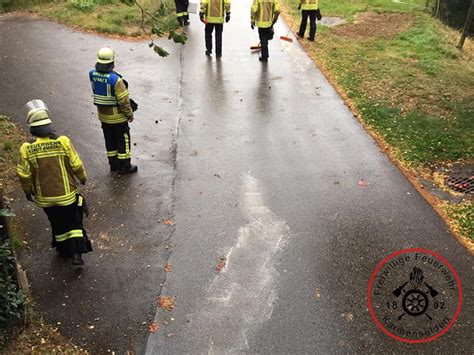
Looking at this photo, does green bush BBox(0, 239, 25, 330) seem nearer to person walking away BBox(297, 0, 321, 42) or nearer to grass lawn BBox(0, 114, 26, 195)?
grass lawn BBox(0, 114, 26, 195)

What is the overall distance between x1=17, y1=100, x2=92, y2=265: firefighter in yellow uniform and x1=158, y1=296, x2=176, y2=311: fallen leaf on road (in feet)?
3.70

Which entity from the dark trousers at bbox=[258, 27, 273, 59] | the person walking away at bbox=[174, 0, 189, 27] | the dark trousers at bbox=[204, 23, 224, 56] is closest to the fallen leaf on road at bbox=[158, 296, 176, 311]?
the dark trousers at bbox=[258, 27, 273, 59]

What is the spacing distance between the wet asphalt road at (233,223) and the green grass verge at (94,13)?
372 centimetres

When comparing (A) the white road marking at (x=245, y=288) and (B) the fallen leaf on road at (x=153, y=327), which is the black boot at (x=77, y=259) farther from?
(A) the white road marking at (x=245, y=288)

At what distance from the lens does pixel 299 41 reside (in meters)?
14.1

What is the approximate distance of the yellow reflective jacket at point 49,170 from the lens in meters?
5.03

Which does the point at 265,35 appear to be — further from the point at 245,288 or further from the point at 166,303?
the point at 166,303

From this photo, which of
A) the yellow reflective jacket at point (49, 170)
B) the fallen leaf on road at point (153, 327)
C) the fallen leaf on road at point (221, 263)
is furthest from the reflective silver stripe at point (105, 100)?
the fallen leaf on road at point (153, 327)

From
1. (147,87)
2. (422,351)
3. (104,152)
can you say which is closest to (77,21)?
(147,87)

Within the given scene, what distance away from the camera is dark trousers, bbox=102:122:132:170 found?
7.21 meters

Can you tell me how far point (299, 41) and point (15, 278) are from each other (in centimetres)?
1157

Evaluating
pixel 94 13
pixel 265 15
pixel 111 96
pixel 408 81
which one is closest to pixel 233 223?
Result: pixel 111 96

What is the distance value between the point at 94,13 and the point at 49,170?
11956 millimetres

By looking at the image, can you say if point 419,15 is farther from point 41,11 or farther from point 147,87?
point 41,11
